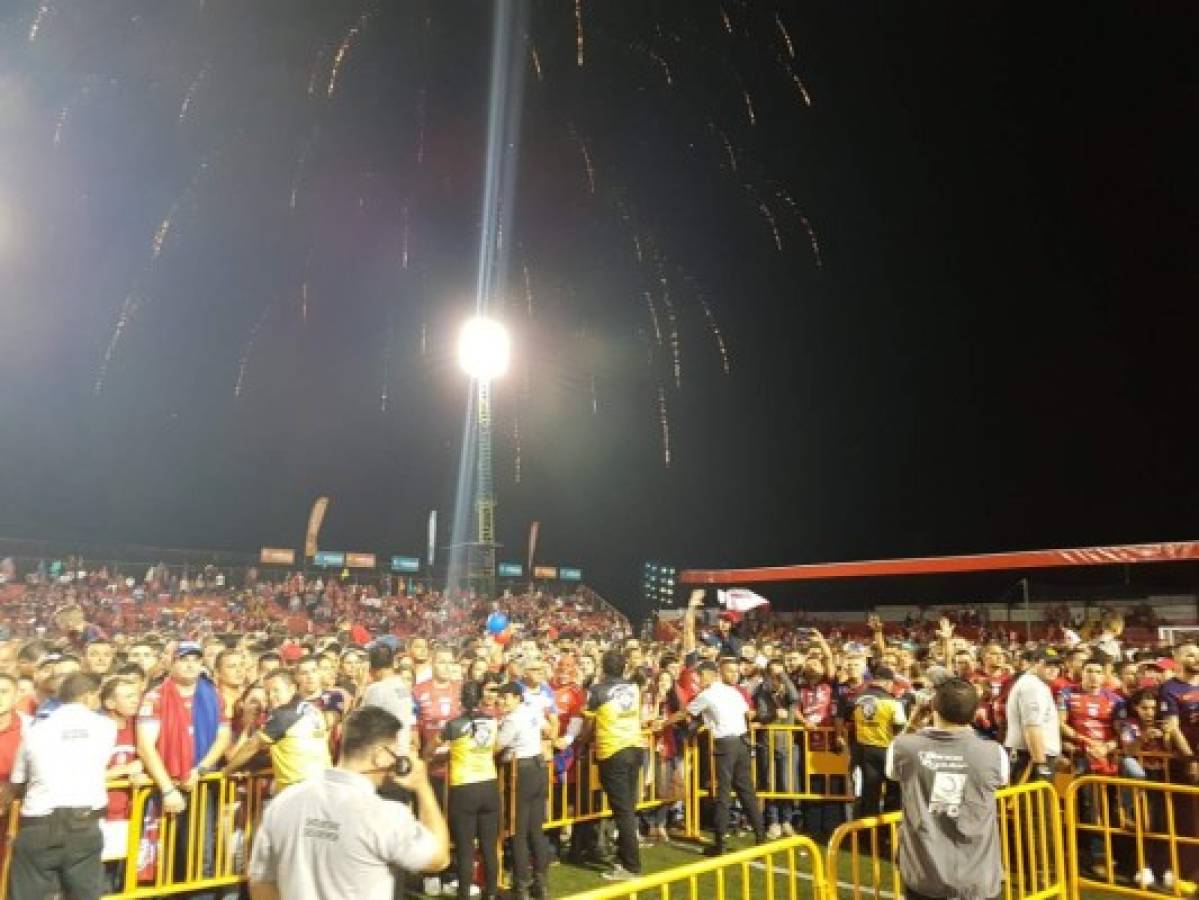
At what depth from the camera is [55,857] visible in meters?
5.35

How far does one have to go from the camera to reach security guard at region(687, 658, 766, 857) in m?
9.11

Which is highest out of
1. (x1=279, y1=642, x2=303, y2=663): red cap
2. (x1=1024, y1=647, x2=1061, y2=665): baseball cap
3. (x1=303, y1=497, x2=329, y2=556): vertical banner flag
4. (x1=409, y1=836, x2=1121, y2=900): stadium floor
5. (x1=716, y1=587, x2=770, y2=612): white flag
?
(x1=303, y1=497, x2=329, y2=556): vertical banner flag

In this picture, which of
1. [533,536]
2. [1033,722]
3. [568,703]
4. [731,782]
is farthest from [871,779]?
[533,536]

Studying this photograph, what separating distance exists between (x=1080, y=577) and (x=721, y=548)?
761 inches

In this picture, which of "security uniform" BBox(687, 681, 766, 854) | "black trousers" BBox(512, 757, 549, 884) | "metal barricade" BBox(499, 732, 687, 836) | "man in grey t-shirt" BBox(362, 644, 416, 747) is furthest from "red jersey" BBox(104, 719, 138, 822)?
"security uniform" BBox(687, 681, 766, 854)

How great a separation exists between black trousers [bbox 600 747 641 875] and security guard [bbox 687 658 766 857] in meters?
1.06

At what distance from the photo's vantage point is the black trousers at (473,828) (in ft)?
23.1

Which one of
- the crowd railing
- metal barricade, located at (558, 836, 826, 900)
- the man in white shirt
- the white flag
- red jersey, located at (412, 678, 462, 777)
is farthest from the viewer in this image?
the white flag

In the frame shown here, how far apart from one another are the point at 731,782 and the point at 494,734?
10.6 feet

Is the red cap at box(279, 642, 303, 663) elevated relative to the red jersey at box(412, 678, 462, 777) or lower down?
elevated

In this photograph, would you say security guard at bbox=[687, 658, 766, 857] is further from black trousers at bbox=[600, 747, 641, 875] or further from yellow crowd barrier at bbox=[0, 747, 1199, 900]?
black trousers at bbox=[600, 747, 641, 875]

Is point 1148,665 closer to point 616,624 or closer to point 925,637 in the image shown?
point 925,637

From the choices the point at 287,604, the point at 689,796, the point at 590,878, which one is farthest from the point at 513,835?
the point at 287,604

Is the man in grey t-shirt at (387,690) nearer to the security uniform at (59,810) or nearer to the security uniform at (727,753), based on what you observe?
the security uniform at (59,810)
